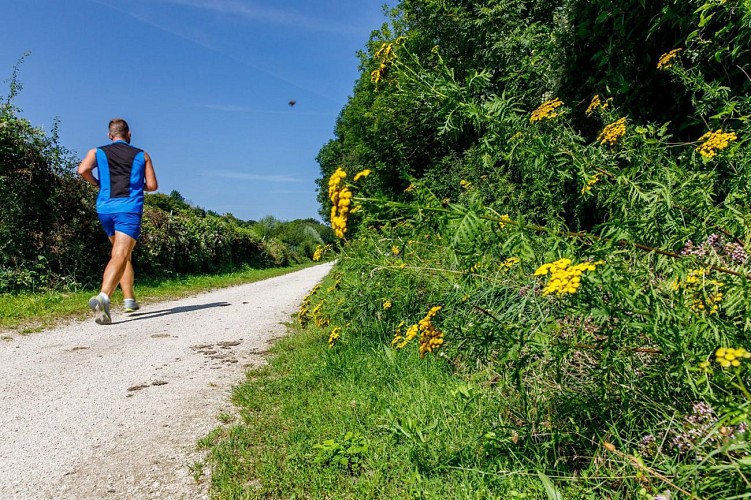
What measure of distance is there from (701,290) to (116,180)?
6.23 m

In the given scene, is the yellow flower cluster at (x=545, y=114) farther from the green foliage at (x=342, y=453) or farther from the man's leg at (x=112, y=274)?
the man's leg at (x=112, y=274)

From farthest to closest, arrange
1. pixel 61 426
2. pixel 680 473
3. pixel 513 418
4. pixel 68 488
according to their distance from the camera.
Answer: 1. pixel 61 426
2. pixel 513 418
3. pixel 68 488
4. pixel 680 473

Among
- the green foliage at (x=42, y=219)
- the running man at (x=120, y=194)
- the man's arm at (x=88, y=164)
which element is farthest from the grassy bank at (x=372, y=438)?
the green foliage at (x=42, y=219)

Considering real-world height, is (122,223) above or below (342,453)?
above

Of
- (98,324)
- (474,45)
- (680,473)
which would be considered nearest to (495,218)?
(680,473)

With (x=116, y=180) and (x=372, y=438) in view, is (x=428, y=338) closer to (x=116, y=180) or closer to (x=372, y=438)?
(x=372, y=438)

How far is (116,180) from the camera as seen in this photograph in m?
5.55

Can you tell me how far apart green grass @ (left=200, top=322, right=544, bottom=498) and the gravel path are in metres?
0.26

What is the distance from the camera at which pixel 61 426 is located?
2512 millimetres

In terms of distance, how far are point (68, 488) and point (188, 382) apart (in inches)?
55.8

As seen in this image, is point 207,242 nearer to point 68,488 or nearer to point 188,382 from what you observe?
point 188,382

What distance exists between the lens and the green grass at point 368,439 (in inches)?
73.4

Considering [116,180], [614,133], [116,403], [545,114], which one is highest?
[116,180]

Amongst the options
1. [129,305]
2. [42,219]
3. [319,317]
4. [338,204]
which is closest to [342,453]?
[338,204]
